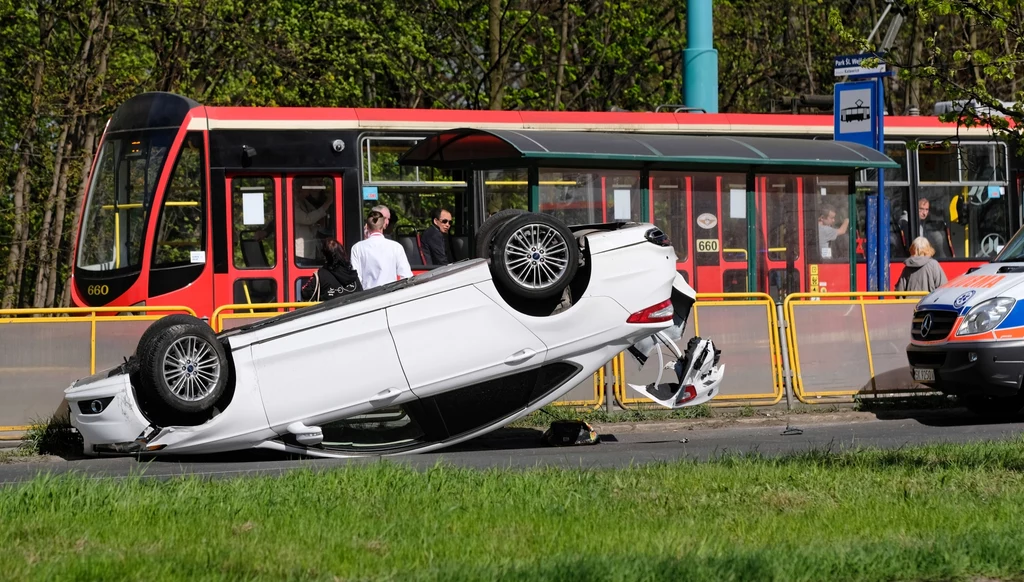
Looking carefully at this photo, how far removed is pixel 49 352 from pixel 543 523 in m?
6.60

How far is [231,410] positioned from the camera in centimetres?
971

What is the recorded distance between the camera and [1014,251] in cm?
1300

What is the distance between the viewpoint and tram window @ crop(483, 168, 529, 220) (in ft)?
50.7

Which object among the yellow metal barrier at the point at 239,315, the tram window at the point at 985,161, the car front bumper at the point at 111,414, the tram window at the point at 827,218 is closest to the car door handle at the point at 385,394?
the car front bumper at the point at 111,414

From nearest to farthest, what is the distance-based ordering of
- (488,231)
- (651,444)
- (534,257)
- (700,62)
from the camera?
(534,257) → (488,231) → (651,444) → (700,62)

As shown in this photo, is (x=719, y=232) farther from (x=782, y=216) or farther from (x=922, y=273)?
(x=922, y=273)

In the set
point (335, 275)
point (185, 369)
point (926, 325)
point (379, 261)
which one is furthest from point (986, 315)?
point (185, 369)

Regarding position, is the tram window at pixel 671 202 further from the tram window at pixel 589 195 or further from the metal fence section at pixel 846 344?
the metal fence section at pixel 846 344

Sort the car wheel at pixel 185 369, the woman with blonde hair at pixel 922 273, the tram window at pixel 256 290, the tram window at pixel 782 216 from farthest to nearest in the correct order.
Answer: the tram window at pixel 256 290 → the tram window at pixel 782 216 → the woman with blonde hair at pixel 922 273 → the car wheel at pixel 185 369

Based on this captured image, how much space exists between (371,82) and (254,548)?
26956 millimetres

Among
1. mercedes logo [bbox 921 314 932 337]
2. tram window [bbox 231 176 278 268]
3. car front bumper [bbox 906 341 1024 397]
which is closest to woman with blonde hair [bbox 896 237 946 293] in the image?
mercedes logo [bbox 921 314 932 337]

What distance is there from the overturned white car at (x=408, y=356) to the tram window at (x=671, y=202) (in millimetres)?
5859

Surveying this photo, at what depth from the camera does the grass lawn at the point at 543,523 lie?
5598mm

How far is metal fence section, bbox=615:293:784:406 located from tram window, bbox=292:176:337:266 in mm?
5726
